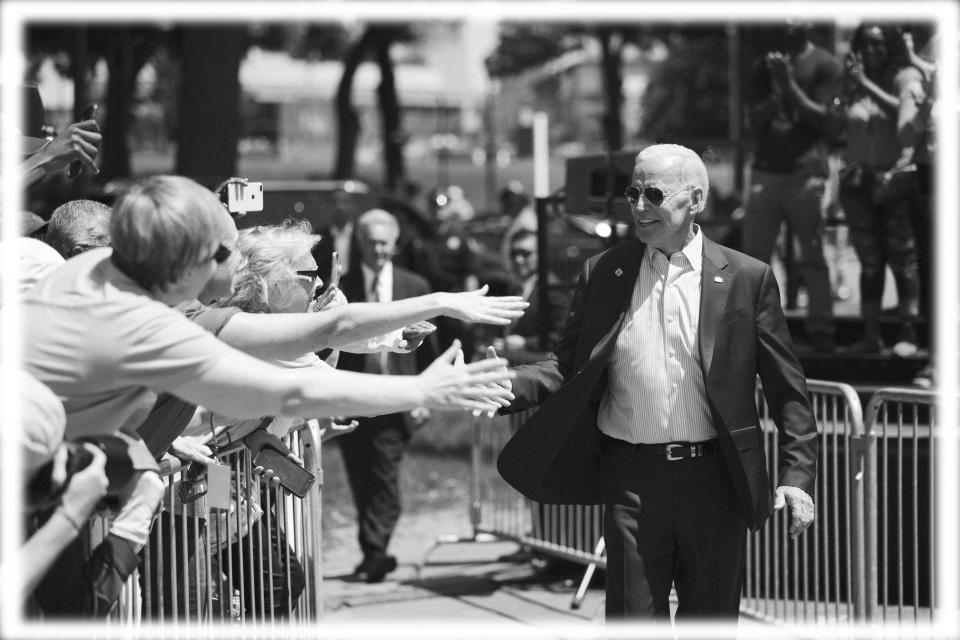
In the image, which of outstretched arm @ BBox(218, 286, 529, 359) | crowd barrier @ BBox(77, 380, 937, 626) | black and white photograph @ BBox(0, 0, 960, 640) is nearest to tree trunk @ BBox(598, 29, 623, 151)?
black and white photograph @ BBox(0, 0, 960, 640)

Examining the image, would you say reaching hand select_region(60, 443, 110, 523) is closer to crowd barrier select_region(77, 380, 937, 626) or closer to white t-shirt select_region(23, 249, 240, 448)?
white t-shirt select_region(23, 249, 240, 448)

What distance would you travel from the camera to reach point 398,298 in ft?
27.0

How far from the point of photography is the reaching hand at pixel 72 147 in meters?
4.88

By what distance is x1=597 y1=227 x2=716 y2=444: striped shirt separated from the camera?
4.50 meters

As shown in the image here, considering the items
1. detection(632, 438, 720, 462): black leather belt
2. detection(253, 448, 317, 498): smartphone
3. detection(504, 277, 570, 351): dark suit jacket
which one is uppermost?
Result: detection(504, 277, 570, 351): dark suit jacket

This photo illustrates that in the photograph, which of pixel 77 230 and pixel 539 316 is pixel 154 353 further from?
pixel 539 316

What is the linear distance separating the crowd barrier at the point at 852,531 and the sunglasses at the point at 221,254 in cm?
303

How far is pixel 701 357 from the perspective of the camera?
4.45 metres

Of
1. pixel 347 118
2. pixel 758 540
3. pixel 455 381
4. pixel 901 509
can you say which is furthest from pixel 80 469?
pixel 347 118

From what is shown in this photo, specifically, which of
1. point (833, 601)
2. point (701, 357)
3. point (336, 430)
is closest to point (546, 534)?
point (833, 601)

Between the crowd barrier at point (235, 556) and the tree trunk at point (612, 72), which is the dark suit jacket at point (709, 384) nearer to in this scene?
the crowd barrier at point (235, 556)

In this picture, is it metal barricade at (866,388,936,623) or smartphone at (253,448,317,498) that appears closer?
smartphone at (253,448,317,498)

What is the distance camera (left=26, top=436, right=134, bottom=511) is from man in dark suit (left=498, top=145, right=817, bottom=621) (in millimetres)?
1557

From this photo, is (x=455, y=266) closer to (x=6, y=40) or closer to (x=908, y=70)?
(x=908, y=70)
